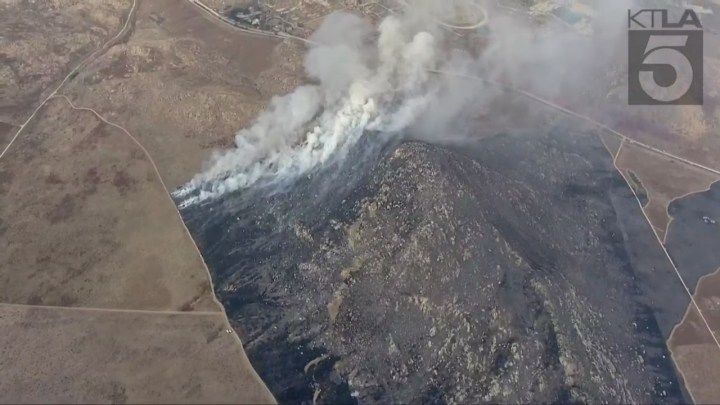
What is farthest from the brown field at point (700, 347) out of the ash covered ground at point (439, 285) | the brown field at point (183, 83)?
the brown field at point (183, 83)

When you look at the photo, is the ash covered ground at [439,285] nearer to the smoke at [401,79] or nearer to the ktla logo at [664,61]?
the smoke at [401,79]

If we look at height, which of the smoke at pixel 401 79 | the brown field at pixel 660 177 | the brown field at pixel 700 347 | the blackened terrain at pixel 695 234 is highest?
the smoke at pixel 401 79

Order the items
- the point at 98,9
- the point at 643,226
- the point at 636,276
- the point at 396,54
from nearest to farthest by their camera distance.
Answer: the point at 636,276
the point at 643,226
the point at 396,54
the point at 98,9

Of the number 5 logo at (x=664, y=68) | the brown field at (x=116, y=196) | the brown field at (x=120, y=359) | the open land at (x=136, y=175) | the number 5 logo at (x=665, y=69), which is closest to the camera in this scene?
the brown field at (x=120, y=359)

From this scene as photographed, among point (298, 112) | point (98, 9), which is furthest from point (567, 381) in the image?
point (98, 9)

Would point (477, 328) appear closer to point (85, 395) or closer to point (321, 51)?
point (85, 395)

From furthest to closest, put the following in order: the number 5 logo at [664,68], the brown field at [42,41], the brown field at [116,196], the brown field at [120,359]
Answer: the number 5 logo at [664,68] < the brown field at [42,41] < the brown field at [116,196] < the brown field at [120,359]
